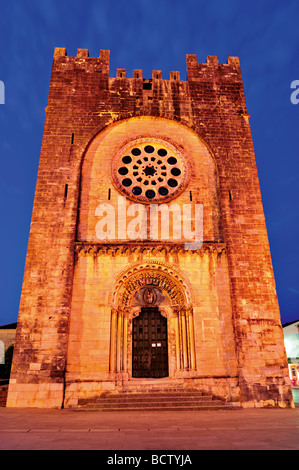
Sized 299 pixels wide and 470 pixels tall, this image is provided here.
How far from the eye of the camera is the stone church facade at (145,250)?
10.4 meters

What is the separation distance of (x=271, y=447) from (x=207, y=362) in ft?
20.6

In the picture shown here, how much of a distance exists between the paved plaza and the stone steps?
1634 mm

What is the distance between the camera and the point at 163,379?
10656mm

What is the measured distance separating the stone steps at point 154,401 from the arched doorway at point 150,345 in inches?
42.8

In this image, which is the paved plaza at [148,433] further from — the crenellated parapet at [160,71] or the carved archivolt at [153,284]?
the crenellated parapet at [160,71]

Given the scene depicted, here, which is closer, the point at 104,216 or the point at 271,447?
the point at 271,447

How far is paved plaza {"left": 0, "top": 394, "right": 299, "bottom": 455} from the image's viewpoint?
15.0 ft

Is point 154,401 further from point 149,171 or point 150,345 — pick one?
point 149,171

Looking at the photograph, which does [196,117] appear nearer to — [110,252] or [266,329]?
[110,252]

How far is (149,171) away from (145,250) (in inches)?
149

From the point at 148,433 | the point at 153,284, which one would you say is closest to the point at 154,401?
the point at 153,284

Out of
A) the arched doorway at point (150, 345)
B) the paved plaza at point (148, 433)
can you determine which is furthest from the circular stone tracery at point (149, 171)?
the paved plaza at point (148, 433)

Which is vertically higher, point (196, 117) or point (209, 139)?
point (196, 117)
